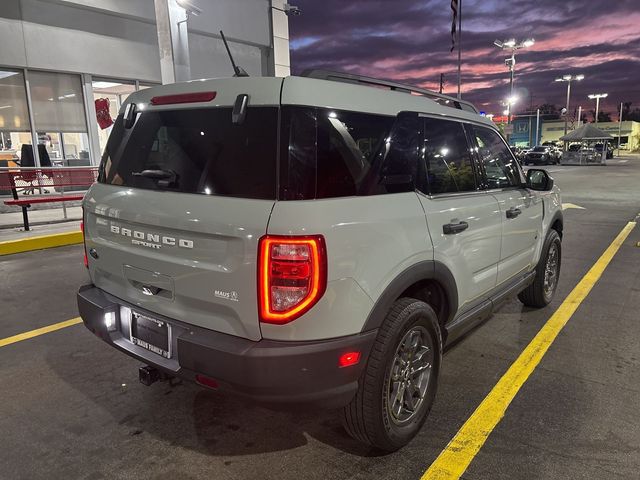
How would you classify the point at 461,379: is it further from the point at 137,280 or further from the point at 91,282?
the point at 91,282

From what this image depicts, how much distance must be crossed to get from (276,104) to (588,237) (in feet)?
27.2

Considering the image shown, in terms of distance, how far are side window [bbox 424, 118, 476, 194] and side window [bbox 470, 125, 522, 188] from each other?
280 mm

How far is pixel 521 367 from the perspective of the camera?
11.7ft

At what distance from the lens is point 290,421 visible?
2904mm

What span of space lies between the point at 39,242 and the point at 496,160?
25.1 ft

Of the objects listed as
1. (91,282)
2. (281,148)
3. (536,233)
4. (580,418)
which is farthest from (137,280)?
(536,233)

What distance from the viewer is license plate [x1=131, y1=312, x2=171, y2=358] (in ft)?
7.90

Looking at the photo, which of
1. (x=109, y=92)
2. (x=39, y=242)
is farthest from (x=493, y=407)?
(x=109, y=92)

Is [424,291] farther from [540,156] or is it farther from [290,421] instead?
[540,156]

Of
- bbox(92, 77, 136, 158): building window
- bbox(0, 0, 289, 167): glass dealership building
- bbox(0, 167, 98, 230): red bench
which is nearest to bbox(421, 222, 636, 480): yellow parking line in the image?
bbox(0, 167, 98, 230): red bench

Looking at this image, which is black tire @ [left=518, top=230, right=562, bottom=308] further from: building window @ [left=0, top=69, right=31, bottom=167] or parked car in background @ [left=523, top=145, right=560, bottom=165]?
parked car in background @ [left=523, top=145, right=560, bottom=165]

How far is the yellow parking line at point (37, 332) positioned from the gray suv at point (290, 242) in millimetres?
1706

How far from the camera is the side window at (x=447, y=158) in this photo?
282 centimetres

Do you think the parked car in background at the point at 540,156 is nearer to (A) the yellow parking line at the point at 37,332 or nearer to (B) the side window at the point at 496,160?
(B) the side window at the point at 496,160
